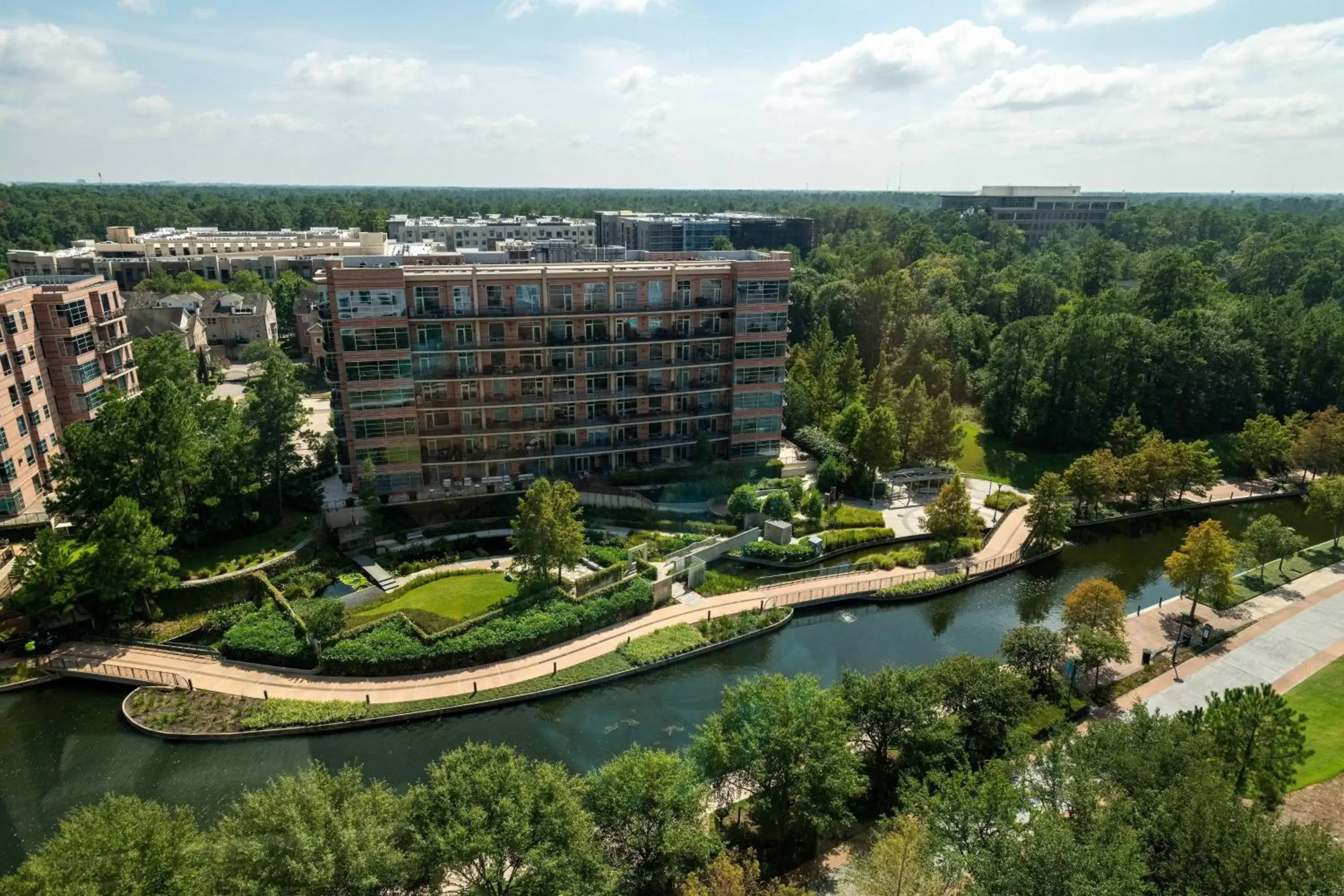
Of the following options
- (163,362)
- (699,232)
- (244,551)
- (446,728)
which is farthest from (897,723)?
(699,232)

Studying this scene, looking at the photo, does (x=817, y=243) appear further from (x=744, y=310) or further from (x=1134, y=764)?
(x=1134, y=764)

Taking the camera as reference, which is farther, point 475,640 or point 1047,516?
point 1047,516

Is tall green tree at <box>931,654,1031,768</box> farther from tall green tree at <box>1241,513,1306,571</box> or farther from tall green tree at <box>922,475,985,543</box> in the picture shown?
tall green tree at <box>1241,513,1306,571</box>

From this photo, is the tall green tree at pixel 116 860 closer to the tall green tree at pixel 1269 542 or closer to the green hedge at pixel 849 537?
the green hedge at pixel 849 537

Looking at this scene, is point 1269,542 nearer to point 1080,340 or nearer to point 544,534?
point 1080,340

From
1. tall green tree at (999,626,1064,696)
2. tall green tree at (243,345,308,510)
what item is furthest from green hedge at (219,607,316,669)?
tall green tree at (999,626,1064,696)
